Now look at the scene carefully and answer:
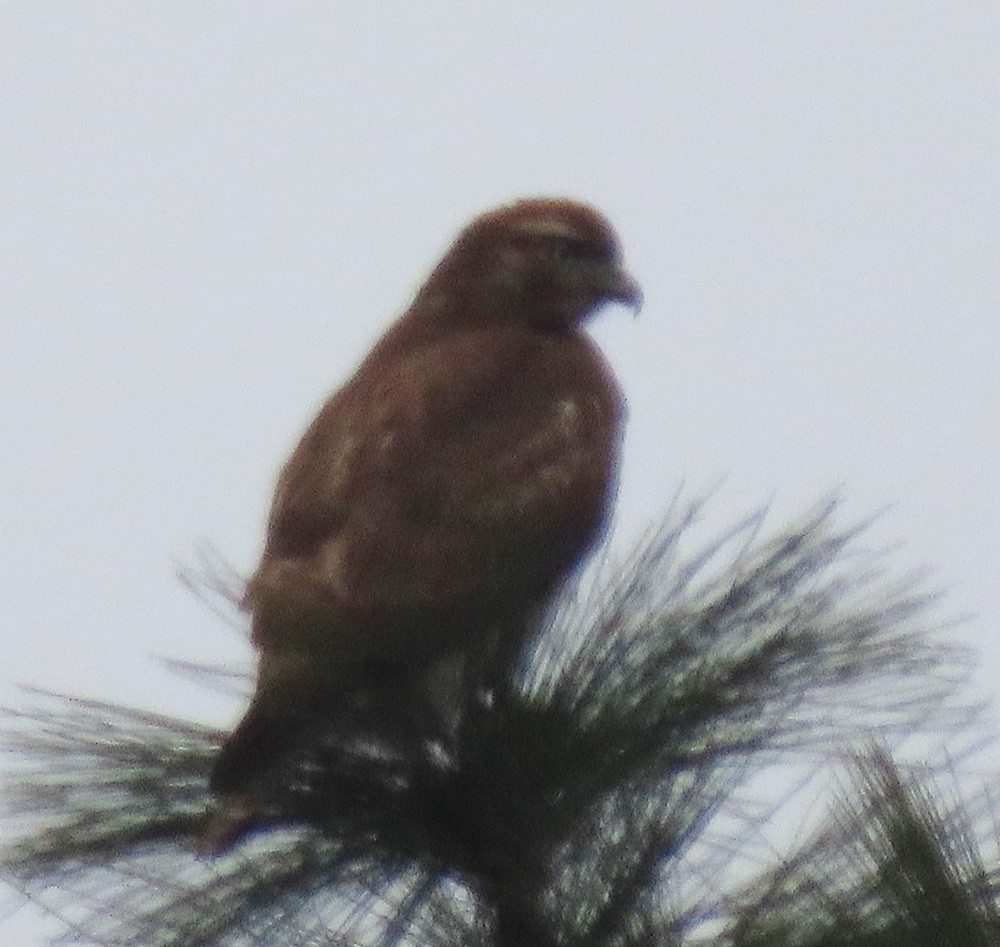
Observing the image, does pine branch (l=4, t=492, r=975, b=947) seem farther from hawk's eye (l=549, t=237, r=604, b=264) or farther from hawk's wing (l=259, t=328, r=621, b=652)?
hawk's eye (l=549, t=237, r=604, b=264)

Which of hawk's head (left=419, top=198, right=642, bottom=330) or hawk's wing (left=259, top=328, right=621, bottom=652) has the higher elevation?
hawk's head (left=419, top=198, right=642, bottom=330)

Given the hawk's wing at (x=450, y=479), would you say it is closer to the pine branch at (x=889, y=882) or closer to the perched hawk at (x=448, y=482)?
the perched hawk at (x=448, y=482)

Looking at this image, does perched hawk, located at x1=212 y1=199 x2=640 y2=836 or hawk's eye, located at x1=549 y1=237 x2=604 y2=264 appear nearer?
perched hawk, located at x1=212 y1=199 x2=640 y2=836

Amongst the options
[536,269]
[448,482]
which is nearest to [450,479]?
[448,482]

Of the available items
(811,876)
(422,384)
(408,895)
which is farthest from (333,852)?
(422,384)

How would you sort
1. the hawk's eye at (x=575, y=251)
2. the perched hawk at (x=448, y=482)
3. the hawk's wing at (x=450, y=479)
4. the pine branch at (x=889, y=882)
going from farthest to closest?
the hawk's eye at (x=575, y=251), the hawk's wing at (x=450, y=479), the perched hawk at (x=448, y=482), the pine branch at (x=889, y=882)

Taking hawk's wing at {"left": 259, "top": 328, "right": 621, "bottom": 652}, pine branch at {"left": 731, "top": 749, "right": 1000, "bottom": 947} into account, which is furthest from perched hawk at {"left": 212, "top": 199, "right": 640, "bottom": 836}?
pine branch at {"left": 731, "top": 749, "right": 1000, "bottom": 947}

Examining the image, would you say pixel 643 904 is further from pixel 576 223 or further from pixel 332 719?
pixel 576 223

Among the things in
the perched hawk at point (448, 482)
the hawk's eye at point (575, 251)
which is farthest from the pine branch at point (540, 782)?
the hawk's eye at point (575, 251)
